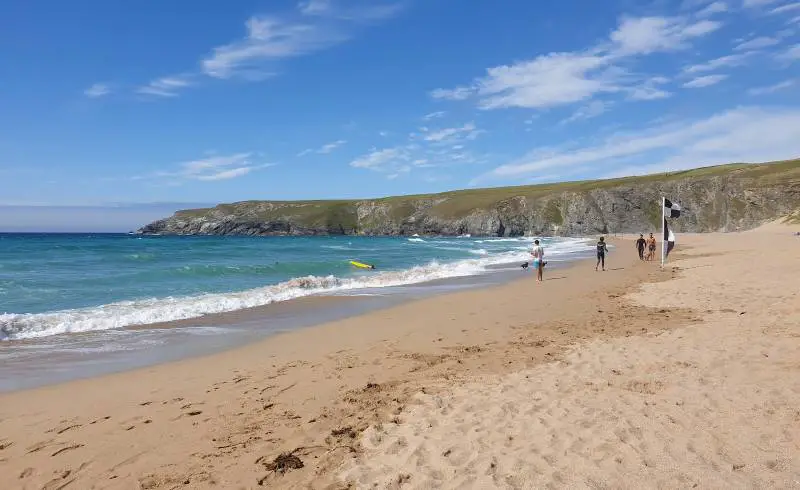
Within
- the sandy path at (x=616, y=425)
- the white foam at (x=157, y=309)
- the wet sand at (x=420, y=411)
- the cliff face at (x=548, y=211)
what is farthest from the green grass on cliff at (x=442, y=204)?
the sandy path at (x=616, y=425)

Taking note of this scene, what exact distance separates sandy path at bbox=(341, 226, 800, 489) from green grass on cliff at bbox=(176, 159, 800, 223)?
123 meters

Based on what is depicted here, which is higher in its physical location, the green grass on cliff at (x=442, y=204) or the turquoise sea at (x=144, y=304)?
the green grass on cliff at (x=442, y=204)

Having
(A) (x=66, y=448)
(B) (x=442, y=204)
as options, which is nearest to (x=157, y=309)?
(A) (x=66, y=448)

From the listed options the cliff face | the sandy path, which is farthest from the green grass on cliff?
the sandy path

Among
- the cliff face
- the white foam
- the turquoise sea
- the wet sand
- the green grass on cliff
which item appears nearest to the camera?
the wet sand

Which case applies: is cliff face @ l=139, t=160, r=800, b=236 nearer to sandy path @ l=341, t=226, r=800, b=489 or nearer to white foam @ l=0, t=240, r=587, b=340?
white foam @ l=0, t=240, r=587, b=340

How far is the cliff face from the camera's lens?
100750 millimetres

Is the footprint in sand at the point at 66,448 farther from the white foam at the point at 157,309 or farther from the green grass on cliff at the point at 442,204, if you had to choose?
the green grass on cliff at the point at 442,204

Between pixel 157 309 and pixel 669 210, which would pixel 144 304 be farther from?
pixel 669 210

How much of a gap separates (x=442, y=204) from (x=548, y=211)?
1439 inches

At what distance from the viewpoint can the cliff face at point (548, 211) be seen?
100750 mm

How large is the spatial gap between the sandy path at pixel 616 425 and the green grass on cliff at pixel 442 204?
12276cm

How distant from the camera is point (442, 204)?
152 meters

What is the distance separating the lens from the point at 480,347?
30.5ft
